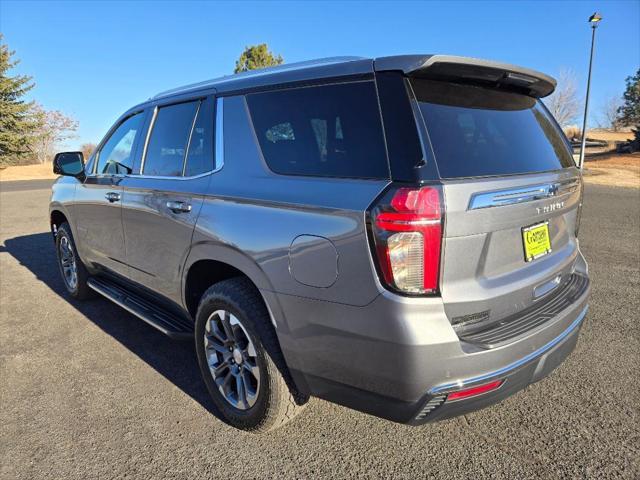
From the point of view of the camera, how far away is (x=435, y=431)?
2.64 m

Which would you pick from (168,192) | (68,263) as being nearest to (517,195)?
(168,192)

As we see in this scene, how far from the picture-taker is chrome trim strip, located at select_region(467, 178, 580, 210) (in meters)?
1.97

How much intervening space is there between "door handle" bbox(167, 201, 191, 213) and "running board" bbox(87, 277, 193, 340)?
0.78m

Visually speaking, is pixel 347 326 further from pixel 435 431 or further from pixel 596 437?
pixel 596 437

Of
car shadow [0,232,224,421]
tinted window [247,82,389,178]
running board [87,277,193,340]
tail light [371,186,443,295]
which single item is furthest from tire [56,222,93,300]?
tail light [371,186,443,295]

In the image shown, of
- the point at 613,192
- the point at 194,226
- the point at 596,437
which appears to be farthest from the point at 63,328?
the point at 613,192

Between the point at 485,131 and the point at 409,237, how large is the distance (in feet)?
2.59

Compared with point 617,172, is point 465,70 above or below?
above

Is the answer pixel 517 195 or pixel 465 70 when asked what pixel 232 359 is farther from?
pixel 465 70

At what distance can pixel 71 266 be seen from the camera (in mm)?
5047

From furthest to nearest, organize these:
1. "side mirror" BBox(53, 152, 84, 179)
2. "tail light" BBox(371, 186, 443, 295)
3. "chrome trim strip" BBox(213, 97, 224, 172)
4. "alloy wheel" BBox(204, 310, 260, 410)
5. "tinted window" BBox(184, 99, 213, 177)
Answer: "side mirror" BBox(53, 152, 84, 179), "tinted window" BBox(184, 99, 213, 177), "chrome trim strip" BBox(213, 97, 224, 172), "alloy wheel" BBox(204, 310, 260, 410), "tail light" BBox(371, 186, 443, 295)

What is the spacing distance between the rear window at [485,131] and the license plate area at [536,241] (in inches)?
11.2

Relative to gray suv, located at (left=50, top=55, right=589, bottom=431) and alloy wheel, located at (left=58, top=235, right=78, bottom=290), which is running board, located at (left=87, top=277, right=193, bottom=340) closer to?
gray suv, located at (left=50, top=55, right=589, bottom=431)

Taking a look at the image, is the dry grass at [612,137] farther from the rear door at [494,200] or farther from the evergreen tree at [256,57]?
the rear door at [494,200]
